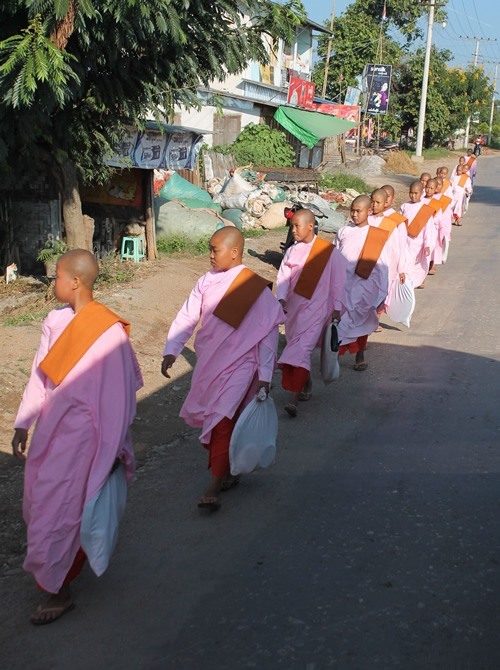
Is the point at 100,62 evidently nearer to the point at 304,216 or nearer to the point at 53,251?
the point at 53,251

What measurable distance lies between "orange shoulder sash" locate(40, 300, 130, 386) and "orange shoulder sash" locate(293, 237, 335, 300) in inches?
125

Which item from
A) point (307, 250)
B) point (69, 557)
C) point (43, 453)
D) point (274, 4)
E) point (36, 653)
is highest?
point (274, 4)

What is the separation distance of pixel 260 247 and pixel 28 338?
7.77 meters

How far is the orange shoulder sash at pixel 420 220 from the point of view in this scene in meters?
11.4

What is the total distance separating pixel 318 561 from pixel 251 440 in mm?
854

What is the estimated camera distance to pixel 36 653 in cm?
351

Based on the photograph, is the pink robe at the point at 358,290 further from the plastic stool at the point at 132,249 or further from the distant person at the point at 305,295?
the plastic stool at the point at 132,249

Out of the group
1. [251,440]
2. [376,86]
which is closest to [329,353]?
[251,440]

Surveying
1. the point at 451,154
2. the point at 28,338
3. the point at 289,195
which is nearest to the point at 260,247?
the point at 289,195

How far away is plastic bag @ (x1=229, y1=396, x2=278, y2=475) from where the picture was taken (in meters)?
4.77

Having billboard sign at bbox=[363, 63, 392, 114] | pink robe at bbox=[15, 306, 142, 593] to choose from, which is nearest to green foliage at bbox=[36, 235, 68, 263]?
pink robe at bbox=[15, 306, 142, 593]

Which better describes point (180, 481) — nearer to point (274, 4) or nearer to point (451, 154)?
point (274, 4)

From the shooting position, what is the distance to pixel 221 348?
5004 mm

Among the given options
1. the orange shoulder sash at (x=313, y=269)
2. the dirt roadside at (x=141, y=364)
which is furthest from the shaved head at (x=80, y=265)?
the orange shoulder sash at (x=313, y=269)
